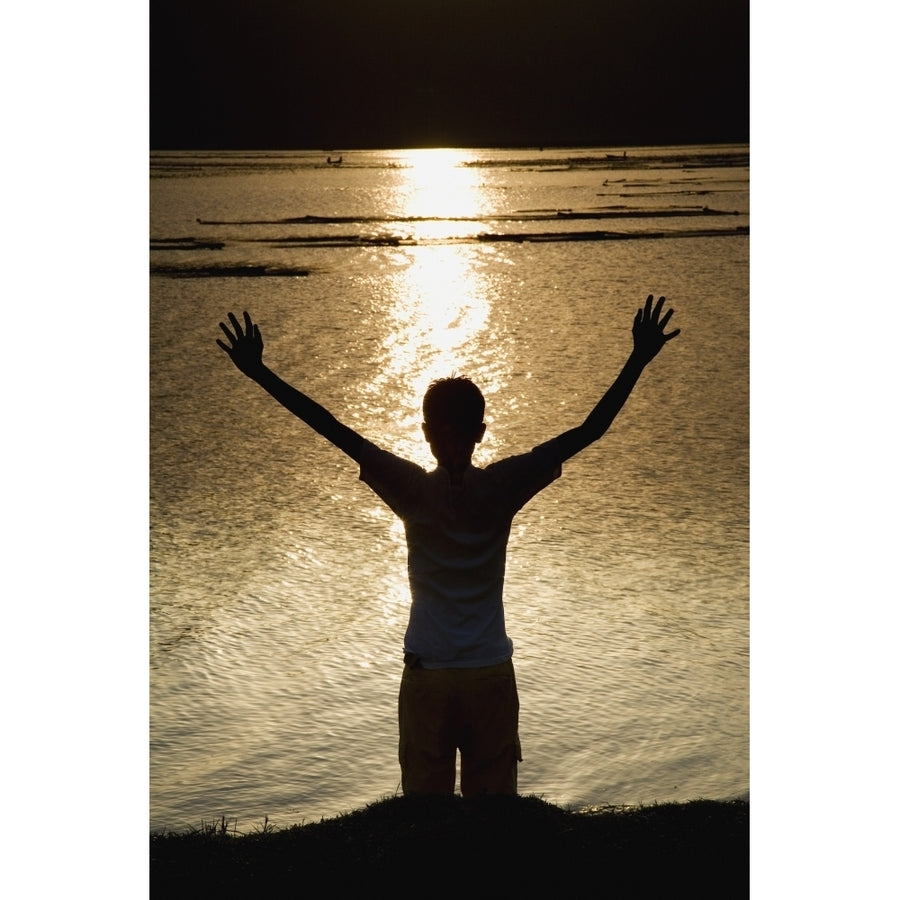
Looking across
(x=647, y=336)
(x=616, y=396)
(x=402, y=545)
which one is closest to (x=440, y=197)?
(x=402, y=545)

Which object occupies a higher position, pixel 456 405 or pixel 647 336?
pixel 647 336

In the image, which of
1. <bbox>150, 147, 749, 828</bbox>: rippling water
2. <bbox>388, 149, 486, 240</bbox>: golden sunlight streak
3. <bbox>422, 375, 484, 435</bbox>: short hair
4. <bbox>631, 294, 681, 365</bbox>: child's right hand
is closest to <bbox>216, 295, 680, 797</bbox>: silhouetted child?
<bbox>422, 375, 484, 435</bbox>: short hair

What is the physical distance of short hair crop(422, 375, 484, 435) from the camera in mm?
2340

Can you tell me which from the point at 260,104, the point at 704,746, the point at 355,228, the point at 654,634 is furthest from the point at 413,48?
the point at 355,228

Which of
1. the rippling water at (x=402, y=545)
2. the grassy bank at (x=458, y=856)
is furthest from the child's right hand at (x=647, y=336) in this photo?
the rippling water at (x=402, y=545)

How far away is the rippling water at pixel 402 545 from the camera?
3.70 metres

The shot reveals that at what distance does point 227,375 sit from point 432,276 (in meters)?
4.62

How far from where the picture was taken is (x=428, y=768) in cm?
246

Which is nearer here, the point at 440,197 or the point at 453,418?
the point at 453,418

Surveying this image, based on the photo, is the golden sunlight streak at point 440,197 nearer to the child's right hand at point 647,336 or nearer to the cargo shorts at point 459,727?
the child's right hand at point 647,336

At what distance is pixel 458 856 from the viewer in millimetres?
2576

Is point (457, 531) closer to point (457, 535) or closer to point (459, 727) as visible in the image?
point (457, 535)

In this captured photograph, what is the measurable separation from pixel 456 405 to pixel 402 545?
8.93 ft
